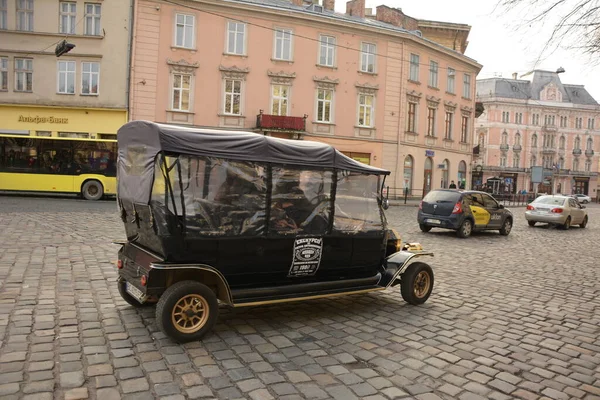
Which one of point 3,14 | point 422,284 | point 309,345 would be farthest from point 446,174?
point 309,345

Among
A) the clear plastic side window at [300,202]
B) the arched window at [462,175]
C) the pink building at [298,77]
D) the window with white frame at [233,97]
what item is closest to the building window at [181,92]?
the pink building at [298,77]

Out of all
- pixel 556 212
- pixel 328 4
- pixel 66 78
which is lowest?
pixel 556 212

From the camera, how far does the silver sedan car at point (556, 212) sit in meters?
20.2

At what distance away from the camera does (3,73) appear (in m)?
29.3

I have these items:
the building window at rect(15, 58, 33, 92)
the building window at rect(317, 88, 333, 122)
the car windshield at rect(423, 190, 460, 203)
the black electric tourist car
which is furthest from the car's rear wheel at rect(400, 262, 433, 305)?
the building window at rect(15, 58, 33, 92)

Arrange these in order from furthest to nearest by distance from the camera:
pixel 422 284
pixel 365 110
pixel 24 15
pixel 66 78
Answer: pixel 365 110 < pixel 66 78 < pixel 24 15 < pixel 422 284

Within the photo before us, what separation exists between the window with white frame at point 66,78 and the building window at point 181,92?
599 cm

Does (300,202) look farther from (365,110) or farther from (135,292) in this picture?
(365,110)

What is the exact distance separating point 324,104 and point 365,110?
3.15m

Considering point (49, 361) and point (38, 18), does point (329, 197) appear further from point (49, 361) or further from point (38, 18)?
point (38, 18)

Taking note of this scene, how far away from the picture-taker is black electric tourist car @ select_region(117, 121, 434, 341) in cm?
486

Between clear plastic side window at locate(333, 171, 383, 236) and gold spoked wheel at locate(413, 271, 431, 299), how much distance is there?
90 cm

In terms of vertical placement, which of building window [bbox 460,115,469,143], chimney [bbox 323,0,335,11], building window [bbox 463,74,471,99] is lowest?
building window [bbox 460,115,469,143]

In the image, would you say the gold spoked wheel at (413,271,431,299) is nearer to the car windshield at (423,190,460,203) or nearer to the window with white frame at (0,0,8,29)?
the car windshield at (423,190,460,203)
